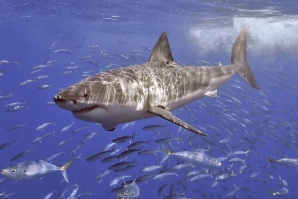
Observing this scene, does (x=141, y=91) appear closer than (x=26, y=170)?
Yes

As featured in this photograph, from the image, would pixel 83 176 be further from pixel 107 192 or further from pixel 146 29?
pixel 146 29

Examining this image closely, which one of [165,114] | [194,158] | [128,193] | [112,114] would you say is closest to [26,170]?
[128,193]

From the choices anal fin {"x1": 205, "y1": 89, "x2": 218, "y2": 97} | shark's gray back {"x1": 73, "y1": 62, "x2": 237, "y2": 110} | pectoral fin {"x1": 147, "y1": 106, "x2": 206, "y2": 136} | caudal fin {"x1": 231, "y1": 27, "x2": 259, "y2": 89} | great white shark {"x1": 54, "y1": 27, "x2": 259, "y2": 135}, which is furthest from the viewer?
caudal fin {"x1": 231, "y1": 27, "x2": 259, "y2": 89}

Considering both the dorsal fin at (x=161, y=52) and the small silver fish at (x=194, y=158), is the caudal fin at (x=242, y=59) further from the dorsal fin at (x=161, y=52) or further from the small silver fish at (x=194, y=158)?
the dorsal fin at (x=161, y=52)

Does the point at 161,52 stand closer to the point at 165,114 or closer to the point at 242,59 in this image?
the point at 165,114

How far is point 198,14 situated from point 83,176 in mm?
16839

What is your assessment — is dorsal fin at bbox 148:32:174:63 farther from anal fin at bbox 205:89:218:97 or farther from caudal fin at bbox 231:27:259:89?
caudal fin at bbox 231:27:259:89

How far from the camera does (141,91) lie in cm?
379

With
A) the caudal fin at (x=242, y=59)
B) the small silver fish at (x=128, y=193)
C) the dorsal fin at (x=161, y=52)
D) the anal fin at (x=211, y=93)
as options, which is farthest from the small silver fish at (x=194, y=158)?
the dorsal fin at (x=161, y=52)

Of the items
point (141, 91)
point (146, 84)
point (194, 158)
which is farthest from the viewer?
point (194, 158)

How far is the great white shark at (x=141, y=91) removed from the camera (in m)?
3.03

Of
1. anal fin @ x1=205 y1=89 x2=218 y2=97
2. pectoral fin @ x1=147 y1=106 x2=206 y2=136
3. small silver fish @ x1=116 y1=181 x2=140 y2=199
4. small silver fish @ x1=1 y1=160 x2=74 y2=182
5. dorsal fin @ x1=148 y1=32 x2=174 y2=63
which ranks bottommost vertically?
small silver fish @ x1=116 y1=181 x2=140 y2=199

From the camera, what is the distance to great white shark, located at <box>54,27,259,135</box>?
303 cm

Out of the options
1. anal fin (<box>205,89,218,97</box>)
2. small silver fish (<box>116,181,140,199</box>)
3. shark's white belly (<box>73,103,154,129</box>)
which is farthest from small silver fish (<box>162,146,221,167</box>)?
shark's white belly (<box>73,103,154,129</box>)
